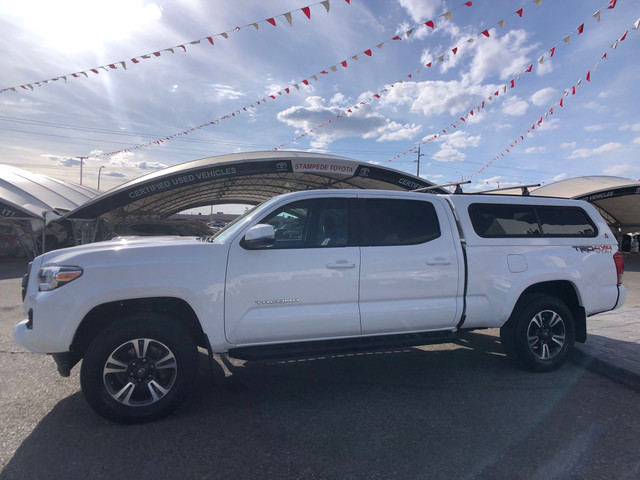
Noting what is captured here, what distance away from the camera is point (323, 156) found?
1505 centimetres

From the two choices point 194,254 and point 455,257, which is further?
point 455,257

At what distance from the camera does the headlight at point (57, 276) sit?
3.40 meters

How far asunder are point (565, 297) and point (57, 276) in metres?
5.31

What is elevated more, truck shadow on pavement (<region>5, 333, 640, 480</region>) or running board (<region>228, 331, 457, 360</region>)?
Answer: running board (<region>228, 331, 457, 360</region>)

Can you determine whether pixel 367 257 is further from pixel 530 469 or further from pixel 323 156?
pixel 323 156

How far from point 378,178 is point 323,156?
2.28 meters

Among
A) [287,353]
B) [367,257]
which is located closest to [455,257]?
[367,257]

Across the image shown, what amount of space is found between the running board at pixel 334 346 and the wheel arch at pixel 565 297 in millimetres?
1044

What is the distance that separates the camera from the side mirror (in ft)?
11.9

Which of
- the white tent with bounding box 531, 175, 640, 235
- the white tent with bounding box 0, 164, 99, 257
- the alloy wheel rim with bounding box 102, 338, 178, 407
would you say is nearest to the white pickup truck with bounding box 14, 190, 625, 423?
the alloy wheel rim with bounding box 102, 338, 178, 407

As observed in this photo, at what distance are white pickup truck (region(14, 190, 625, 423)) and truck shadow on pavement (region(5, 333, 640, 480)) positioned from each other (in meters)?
0.34

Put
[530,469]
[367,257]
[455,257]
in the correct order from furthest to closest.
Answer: [455,257] → [367,257] → [530,469]

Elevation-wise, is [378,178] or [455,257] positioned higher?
[378,178]

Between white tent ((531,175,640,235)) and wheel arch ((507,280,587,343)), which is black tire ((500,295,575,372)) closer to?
wheel arch ((507,280,587,343))
